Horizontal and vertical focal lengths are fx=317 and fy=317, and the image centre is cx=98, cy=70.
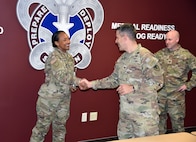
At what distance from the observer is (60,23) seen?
3.89 metres

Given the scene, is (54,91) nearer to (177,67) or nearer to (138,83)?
(138,83)

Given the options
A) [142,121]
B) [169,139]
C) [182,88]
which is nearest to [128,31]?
[142,121]

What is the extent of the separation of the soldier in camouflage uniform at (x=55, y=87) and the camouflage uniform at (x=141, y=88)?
0.80m

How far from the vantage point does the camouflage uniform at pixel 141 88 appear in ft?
9.12

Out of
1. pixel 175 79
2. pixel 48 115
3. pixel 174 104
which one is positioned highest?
pixel 175 79

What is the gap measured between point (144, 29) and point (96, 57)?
2.85 ft

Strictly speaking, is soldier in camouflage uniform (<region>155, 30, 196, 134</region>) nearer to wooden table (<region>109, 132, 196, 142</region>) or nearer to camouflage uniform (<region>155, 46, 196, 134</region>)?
camouflage uniform (<region>155, 46, 196, 134</region>)

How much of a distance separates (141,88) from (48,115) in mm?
1229

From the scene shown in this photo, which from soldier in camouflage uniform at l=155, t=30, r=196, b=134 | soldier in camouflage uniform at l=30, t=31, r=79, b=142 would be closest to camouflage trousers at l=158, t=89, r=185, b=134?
soldier in camouflage uniform at l=155, t=30, r=196, b=134

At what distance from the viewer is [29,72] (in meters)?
3.78

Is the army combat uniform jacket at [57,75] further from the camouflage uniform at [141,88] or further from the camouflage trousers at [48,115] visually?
the camouflage uniform at [141,88]

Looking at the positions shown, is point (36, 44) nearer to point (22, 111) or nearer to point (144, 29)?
point (22, 111)

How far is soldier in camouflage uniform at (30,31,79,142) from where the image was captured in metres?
3.47

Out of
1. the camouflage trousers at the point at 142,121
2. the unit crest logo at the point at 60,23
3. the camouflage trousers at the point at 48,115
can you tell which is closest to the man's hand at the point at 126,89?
the camouflage trousers at the point at 142,121
